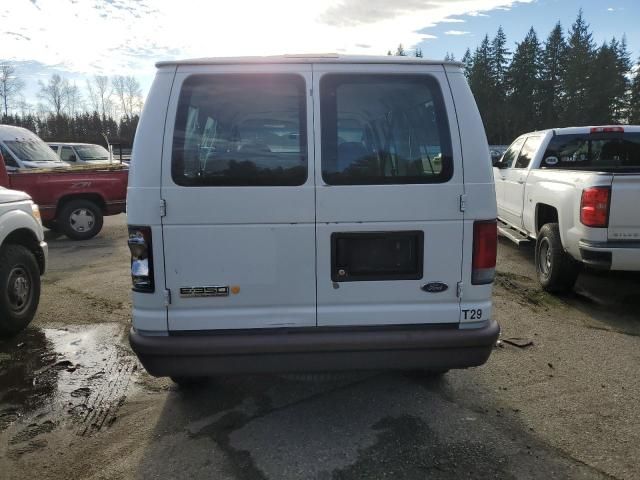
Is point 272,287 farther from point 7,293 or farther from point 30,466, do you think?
point 7,293

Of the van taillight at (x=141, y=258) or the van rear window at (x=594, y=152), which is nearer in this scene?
the van taillight at (x=141, y=258)

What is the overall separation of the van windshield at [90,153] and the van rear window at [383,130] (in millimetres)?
18388

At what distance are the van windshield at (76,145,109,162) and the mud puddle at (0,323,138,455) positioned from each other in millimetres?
15560

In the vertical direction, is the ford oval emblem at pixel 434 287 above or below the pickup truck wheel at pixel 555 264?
above

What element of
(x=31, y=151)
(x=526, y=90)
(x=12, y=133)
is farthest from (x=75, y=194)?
(x=526, y=90)

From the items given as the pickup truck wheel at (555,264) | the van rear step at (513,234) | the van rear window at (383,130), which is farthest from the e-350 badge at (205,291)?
the van rear step at (513,234)

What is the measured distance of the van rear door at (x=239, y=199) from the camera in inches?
111

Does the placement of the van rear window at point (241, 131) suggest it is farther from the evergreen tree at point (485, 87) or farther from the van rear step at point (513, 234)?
the evergreen tree at point (485, 87)

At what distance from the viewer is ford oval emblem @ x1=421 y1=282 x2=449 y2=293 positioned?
2.95 metres

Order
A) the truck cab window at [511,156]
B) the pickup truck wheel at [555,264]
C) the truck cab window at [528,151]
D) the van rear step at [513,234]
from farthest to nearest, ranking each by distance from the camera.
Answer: the truck cab window at [511,156] < the truck cab window at [528,151] < the van rear step at [513,234] < the pickup truck wheel at [555,264]

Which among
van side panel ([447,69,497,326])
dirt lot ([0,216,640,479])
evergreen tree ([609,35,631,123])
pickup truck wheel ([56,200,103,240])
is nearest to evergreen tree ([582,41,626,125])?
evergreen tree ([609,35,631,123])

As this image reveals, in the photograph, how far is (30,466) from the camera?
2.85 metres

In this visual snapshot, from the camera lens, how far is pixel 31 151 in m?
12.4

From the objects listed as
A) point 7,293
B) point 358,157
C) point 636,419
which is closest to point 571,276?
point 636,419
